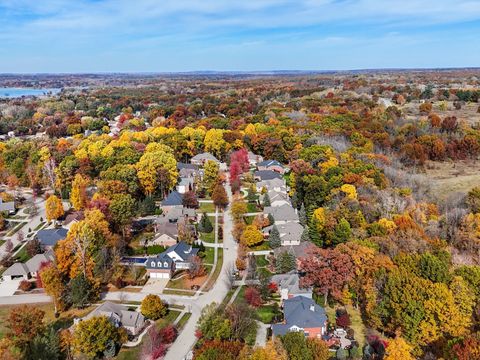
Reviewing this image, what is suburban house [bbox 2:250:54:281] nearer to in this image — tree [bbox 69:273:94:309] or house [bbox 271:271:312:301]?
tree [bbox 69:273:94:309]

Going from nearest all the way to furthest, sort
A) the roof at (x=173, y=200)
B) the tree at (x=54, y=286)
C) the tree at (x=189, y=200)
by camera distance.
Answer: the tree at (x=54, y=286) < the roof at (x=173, y=200) < the tree at (x=189, y=200)

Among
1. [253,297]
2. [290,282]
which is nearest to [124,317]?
[253,297]

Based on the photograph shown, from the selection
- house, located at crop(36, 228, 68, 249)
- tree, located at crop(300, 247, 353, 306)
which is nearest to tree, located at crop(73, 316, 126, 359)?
tree, located at crop(300, 247, 353, 306)

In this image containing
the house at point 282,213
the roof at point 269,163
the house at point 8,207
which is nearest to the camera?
the house at point 282,213

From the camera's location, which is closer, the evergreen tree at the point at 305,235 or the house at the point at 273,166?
the evergreen tree at the point at 305,235

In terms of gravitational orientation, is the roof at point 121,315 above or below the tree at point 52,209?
below

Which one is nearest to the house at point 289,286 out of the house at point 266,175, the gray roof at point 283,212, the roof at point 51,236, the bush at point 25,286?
the gray roof at point 283,212

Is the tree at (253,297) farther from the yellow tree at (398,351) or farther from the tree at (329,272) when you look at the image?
the yellow tree at (398,351)
